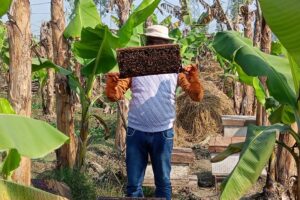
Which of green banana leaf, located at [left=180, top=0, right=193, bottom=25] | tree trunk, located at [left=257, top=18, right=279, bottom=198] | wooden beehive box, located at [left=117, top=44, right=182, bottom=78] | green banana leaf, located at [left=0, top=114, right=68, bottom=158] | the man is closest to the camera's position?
green banana leaf, located at [left=0, top=114, right=68, bottom=158]

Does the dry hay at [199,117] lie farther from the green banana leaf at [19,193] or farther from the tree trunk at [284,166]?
the green banana leaf at [19,193]

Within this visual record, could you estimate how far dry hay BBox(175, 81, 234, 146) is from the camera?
1271 centimetres

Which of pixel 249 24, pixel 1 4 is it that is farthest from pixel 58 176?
pixel 249 24

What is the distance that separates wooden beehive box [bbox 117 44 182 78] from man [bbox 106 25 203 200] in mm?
194

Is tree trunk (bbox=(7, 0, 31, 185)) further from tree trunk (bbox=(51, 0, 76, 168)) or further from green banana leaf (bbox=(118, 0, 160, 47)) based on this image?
tree trunk (bbox=(51, 0, 76, 168))

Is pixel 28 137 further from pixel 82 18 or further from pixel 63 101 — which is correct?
pixel 82 18

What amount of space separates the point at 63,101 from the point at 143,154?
184cm

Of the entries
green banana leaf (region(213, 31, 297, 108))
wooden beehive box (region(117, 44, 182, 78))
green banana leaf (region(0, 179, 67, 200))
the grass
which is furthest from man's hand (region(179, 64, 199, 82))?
green banana leaf (region(0, 179, 67, 200))

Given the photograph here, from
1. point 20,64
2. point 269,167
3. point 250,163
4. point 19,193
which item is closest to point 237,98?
point 269,167

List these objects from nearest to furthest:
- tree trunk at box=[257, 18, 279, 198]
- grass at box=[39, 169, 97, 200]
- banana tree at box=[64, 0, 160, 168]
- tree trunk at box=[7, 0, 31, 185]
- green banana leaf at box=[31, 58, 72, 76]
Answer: tree trunk at box=[7, 0, 31, 185] → banana tree at box=[64, 0, 160, 168] → green banana leaf at box=[31, 58, 72, 76] → grass at box=[39, 169, 97, 200] → tree trunk at box=[257, 18, 279, 198]

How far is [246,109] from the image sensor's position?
12148mm

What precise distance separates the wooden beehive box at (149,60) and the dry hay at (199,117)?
734cm

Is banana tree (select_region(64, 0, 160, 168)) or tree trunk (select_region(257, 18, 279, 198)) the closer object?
banana tree (select_region(64, 0, 160, 168))

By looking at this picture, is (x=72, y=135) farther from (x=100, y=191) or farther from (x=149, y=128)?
(x=149, y=128)
